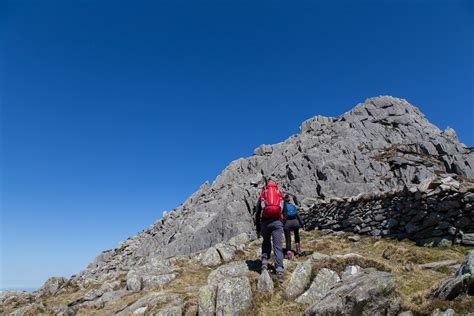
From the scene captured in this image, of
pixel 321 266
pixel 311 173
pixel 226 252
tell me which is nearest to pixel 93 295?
pixel 226 252

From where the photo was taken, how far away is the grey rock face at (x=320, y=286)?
9283 millimetres

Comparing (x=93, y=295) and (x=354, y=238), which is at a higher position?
(x=354, y=238)

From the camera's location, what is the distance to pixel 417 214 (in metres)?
16.9

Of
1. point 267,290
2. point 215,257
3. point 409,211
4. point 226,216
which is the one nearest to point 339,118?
point 226,216

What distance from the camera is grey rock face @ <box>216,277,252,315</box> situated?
927 cm

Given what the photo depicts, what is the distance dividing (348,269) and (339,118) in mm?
68581

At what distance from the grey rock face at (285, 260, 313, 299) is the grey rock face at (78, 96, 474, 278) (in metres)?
18.6

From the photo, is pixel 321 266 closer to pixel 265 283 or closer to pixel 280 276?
pixel 280 276

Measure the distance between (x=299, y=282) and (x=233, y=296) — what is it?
2113mm

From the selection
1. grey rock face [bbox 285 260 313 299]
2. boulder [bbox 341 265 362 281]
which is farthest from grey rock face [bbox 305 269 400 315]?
boulder [bbox 341 265 362 281]

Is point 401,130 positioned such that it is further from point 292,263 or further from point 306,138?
point 292,263

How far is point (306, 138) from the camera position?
64.2 meters

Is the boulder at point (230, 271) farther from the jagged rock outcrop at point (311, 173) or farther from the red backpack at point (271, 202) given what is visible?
the jagged rock outcrop at point (311, 173)

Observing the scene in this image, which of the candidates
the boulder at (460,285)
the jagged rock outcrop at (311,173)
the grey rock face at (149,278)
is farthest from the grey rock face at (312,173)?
the boulder at (460,285)
